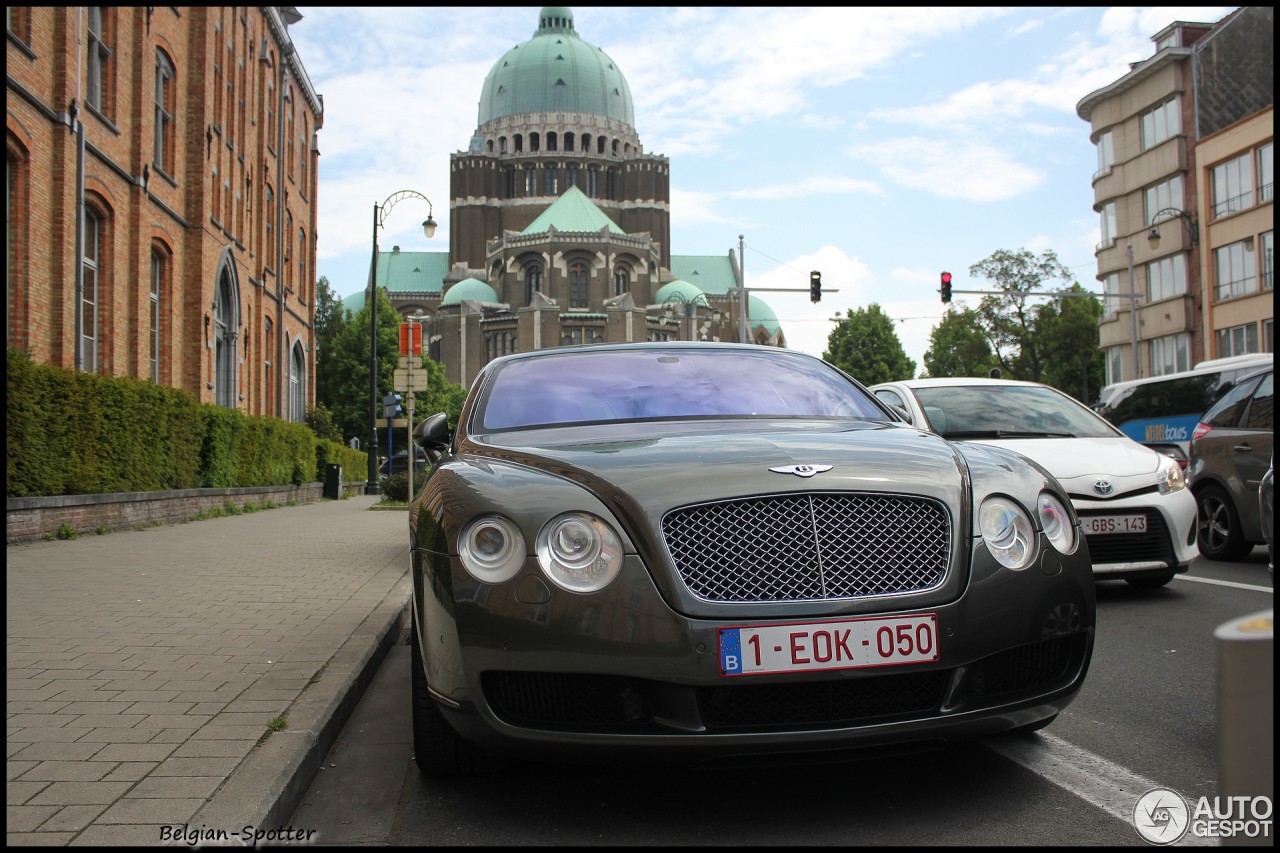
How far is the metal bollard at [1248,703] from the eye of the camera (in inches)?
66.8

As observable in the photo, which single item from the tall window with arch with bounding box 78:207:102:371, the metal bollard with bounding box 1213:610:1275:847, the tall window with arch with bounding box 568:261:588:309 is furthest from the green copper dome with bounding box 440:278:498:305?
the metal bollard with bounding box 1213:610:1275:847

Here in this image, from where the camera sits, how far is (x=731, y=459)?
356 centimetres

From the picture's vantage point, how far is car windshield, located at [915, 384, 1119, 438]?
8758mm

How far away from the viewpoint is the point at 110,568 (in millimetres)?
10047

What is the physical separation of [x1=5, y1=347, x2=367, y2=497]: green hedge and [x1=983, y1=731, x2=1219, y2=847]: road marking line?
7.57m

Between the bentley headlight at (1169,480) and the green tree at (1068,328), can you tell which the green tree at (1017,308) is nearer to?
the green tree at (1068,328)

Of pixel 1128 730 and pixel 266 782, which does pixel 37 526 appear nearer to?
pixel 266 782

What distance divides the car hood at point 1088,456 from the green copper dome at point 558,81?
100 meters

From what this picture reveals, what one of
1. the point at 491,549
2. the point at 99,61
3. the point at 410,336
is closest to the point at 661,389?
the point at 491,549

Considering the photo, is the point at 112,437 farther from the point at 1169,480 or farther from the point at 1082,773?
the point at 1082,773

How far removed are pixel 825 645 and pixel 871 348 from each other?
86004 millimetres

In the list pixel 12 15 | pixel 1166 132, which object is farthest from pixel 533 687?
pixel 1166 132

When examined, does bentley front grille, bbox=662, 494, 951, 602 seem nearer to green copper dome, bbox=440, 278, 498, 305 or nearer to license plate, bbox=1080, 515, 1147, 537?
license plate, bbox=1080, 515, 1147, 537

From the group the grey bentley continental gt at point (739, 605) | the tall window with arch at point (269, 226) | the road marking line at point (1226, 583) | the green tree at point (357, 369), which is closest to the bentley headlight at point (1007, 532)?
the grey bentley continental gt at point (739, 605)
